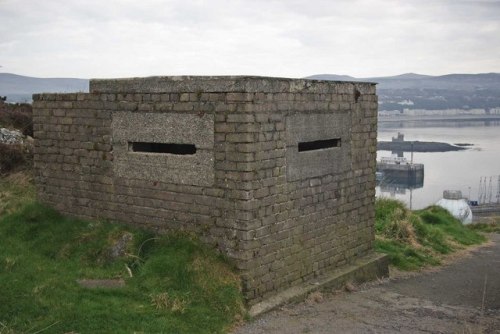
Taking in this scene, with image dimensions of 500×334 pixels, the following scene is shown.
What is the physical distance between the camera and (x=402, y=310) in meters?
7.47

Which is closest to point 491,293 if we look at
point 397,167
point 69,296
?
point 69,296

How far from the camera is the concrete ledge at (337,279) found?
688 centimetres

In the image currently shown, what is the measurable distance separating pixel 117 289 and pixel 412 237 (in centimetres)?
779

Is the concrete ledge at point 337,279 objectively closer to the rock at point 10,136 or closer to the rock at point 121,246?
the rock at point 121,246

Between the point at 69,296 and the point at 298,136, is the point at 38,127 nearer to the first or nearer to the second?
the point at 69,296

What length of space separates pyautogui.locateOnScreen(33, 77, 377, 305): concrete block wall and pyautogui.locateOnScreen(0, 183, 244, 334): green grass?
309 millimetres

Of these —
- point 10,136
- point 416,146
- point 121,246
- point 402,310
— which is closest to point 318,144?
point 402,310

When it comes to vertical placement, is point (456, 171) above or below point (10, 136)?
below

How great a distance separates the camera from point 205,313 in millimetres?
6137

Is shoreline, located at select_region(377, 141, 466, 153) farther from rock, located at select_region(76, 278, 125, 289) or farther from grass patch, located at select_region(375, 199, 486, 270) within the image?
rock, located at select_region(76, 278, 125, 289)

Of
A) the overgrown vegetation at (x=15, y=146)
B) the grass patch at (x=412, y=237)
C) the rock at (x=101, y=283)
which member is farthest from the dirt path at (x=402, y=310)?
the overgrown vegetation at (x=15, y=146)

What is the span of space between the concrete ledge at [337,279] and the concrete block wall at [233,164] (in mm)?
125

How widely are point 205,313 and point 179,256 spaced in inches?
37.7

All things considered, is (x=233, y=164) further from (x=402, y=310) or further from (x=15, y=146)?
(x=15, y=146)
